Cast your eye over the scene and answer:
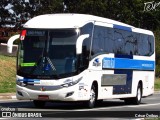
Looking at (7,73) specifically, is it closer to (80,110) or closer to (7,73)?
(7,73)

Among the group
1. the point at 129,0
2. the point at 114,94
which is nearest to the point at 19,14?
the point at 129,0

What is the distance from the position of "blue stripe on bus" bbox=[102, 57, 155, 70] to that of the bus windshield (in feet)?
8.42

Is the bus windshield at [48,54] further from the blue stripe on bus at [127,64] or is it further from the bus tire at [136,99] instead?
the bus tire at [136,99]

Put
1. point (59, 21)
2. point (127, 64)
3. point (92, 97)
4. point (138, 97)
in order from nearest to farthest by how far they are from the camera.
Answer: point (59, 21)
point (92, 97)
point (127, 64)
point (138, 97)

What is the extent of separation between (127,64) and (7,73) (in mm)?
15706

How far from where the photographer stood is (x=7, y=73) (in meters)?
39.1

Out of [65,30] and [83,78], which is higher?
[65,30]

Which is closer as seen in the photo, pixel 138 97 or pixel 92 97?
pixel 92 97

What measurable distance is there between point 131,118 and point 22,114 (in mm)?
3315

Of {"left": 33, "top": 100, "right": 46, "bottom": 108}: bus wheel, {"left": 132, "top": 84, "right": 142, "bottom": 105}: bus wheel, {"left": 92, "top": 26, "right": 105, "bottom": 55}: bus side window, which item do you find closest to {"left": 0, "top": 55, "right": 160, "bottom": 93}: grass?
{"left": 132, "top": 84, "right": 142, "bottom": 105}: bus wheel

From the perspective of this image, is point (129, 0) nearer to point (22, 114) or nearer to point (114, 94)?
point (114, 94)

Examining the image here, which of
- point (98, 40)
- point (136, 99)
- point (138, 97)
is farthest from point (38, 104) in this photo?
point (138, 97)

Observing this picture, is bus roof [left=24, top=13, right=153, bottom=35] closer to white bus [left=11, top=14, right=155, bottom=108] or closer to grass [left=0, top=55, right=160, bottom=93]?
white bus [left=11, top=14, right=155, bottom=108]

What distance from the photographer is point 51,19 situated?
70.0ft
